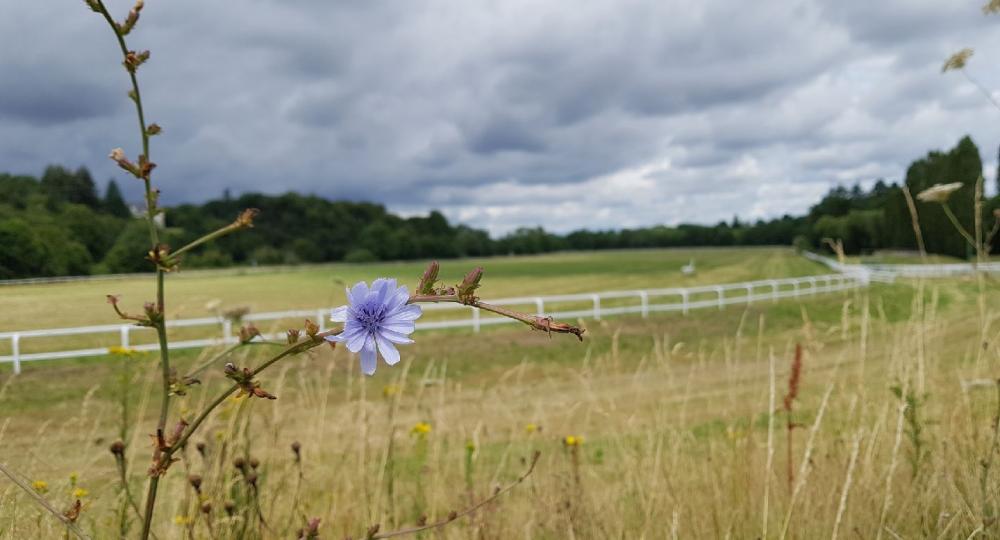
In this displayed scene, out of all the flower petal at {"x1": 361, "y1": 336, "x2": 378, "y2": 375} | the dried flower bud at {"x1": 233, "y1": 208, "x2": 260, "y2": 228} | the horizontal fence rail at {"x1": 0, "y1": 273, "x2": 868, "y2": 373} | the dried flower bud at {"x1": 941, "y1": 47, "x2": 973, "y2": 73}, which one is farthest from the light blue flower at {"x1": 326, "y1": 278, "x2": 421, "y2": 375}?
the dried flower bud at {"x1": 941, "y1": 47, "x2": 973, "y2": 73}

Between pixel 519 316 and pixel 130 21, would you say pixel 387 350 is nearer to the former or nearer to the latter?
pixel 519 316

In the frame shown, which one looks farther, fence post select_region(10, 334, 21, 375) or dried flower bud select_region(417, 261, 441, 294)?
fence post select_region(10, 334, 21, 375)

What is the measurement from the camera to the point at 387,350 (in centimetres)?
94

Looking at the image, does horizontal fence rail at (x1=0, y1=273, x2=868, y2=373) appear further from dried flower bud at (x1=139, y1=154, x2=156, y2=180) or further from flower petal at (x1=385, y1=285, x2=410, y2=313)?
flower petal at (x1=385, y1=285, x2=410, y2=313)

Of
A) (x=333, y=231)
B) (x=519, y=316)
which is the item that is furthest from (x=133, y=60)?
(x=333, y=231)

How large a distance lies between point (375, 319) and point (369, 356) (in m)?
0.06

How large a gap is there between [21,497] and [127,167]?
1.52 metres

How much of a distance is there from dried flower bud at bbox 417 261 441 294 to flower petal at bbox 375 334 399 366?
0.29 feet

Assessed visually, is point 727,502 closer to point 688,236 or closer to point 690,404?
point 690,404

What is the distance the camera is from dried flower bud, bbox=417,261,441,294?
102cm

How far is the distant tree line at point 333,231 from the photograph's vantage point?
493 cm

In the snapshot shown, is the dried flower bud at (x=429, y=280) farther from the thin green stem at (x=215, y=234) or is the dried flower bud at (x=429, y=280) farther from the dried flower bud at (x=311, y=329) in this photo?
the thin green stem at (x=215, y=234)

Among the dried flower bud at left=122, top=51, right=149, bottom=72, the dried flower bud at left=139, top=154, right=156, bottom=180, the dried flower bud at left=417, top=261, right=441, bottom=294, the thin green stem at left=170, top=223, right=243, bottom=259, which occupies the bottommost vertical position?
the dried flower bud at left=417, top=261, right=441, bottom=294

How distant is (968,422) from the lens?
3.83m
